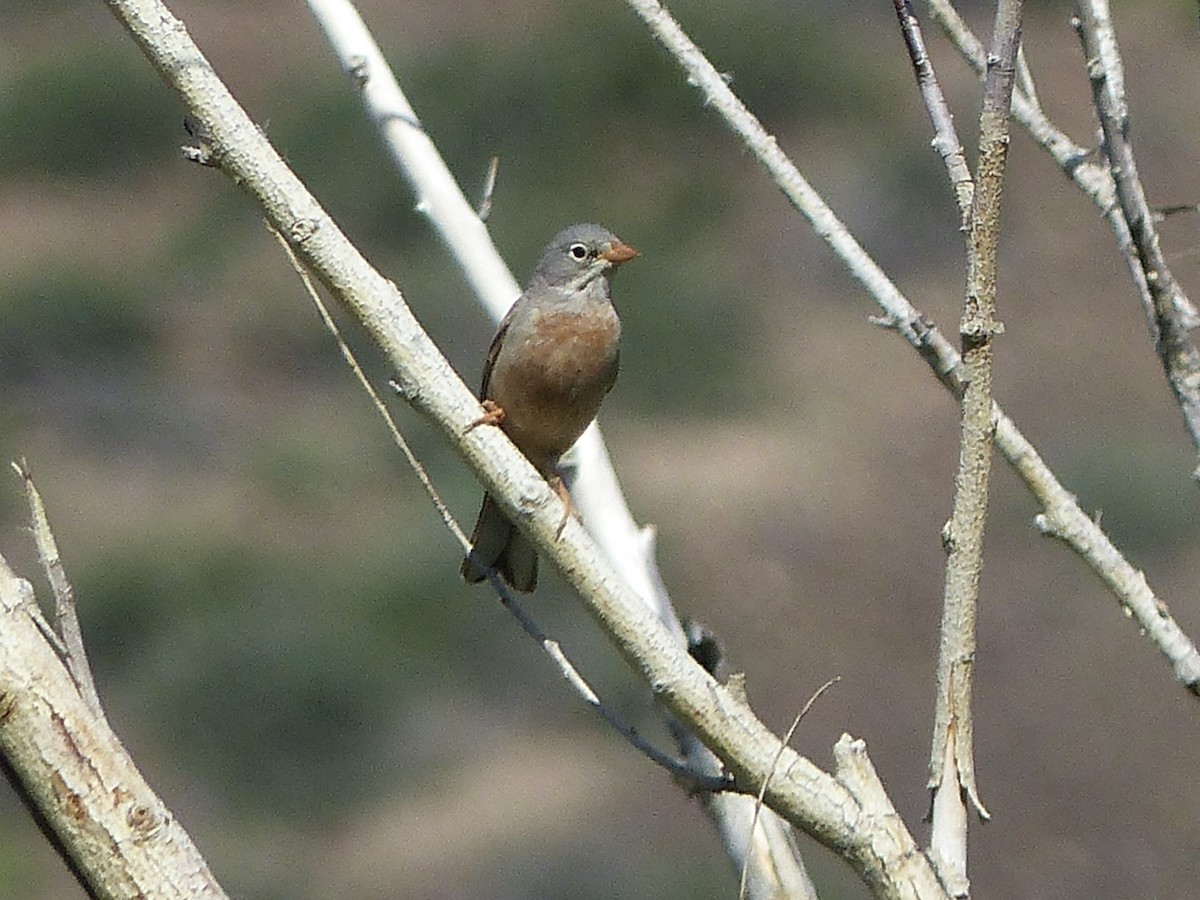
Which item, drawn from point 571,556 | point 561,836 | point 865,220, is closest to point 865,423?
point 865,220

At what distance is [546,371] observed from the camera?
17.1ft

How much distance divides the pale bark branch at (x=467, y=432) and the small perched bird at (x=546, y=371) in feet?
5.86

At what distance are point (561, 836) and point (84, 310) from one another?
6.46 metres

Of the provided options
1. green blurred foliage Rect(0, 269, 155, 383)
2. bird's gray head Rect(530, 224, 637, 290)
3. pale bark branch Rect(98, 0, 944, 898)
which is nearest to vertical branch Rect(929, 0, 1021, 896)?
pale bark branch Rect(98, 0, 944, 898)

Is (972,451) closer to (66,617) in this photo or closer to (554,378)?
(66,617)

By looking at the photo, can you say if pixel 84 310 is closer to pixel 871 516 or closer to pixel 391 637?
pixel 391 637

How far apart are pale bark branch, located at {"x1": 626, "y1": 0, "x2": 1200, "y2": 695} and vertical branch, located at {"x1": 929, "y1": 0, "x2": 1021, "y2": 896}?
0.45ft

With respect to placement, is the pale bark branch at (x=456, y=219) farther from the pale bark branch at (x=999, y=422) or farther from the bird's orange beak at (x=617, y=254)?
the bird's orange beak at (x=617, y=254)

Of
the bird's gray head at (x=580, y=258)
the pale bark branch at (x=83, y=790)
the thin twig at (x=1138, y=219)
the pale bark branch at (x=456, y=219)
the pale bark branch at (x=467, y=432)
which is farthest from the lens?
the bird's gray head at (x=580, y=258)

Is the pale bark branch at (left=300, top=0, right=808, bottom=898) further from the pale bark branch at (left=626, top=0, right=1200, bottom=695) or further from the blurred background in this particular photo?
the blurred background

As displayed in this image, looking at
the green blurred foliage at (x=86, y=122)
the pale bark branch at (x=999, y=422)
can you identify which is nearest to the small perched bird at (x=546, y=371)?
the pale bark branch at (x=999, y=422)

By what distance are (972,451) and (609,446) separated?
33.3 feet

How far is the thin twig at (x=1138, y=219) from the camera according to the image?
3371mm

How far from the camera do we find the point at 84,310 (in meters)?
14.4
